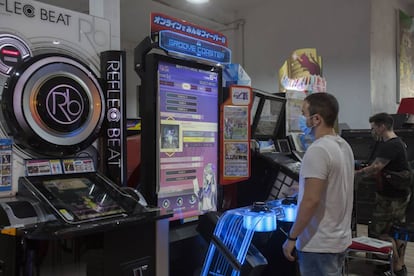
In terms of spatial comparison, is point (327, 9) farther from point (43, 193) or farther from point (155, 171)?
point (43, 193)

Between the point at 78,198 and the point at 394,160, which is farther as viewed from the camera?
the point at 394,160

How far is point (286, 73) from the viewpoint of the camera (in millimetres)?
4875

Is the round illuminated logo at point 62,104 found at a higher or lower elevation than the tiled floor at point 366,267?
higher

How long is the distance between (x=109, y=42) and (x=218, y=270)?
1591 millimetres

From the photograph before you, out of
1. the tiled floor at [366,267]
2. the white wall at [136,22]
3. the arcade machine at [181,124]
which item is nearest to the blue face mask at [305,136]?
the tiled floor at [366,267]

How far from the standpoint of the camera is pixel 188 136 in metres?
2.73

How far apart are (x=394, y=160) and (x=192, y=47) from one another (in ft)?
8.11

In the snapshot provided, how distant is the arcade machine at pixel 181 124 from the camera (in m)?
2.47

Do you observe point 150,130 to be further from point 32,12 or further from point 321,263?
point 321,263

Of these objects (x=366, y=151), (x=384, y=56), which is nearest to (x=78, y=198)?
(x=366, y=151)

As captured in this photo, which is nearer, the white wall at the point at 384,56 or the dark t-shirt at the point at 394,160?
the dark t-shirt at the point at 394,160

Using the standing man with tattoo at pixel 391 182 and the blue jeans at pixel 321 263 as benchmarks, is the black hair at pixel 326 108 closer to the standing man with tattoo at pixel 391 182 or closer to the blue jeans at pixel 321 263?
the blue jeans at pixel 321 263

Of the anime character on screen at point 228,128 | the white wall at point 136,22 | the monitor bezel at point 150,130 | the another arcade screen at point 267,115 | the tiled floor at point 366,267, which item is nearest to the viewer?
the monitor bezel at point 150,130

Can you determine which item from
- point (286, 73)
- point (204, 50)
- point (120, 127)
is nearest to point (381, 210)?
point (286, 73)
